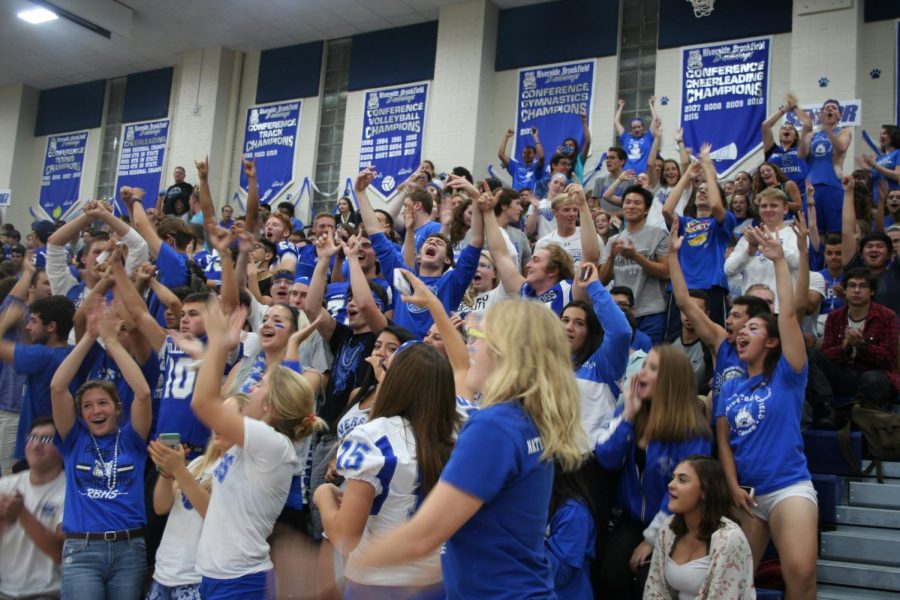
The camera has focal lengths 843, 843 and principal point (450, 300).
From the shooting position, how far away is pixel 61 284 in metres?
7.12

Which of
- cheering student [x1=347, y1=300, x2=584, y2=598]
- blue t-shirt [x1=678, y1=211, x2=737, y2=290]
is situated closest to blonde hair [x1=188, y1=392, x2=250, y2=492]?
cheering student [x1=347, y1=300, x2=584, y2=598]

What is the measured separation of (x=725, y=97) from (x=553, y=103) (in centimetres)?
272

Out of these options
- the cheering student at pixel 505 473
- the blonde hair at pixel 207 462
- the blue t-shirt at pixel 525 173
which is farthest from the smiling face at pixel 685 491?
the blue t-shirt at pixel 525 173

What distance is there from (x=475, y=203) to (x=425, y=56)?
32.3 feet

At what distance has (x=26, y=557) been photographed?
4348mm

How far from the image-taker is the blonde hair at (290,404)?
3.60 metres

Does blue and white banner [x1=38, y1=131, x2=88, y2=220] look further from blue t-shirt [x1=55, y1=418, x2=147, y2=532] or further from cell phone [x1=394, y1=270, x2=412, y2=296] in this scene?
blue t-shirt [x1=55, y1=418, x2=147, y2=532]

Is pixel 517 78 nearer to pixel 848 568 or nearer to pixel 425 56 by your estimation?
pixel 425 56

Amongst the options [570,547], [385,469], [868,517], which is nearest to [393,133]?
[868,517]

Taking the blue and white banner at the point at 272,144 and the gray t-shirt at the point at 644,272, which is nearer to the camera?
the gray t-shirt at the point at 644,272

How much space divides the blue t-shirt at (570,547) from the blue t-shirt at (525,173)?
844 centimetres

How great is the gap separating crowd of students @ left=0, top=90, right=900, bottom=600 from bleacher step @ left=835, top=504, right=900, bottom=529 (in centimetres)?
66

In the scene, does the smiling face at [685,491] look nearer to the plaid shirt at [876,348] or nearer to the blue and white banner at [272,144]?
the plaid shirt at [876,348]

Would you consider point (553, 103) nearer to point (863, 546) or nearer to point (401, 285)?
point (401, 285)
